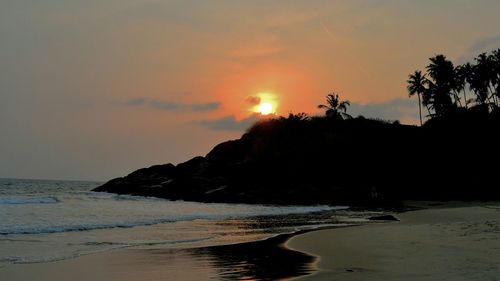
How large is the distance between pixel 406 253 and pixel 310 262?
2685mm

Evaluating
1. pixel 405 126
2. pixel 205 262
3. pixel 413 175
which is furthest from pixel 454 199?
pixel 205 262

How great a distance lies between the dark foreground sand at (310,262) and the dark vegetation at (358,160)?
4080cm

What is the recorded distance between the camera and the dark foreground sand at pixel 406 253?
10422 mm

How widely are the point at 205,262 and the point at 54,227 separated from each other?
13.6 metres

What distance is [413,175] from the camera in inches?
2699

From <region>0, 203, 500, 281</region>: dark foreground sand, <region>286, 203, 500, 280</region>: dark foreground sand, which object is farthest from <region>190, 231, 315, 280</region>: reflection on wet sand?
<region>286, 203, 500, 280</region>: dark foreground sand

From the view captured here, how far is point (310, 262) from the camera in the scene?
43.9 feet

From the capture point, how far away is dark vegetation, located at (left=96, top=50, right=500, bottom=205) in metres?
61.9

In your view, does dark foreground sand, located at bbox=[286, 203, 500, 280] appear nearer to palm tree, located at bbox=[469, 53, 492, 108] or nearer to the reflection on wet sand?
the reflection on wet sand

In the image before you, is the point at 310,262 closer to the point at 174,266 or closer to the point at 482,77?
the point at 174,266

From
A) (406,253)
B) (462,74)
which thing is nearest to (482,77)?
(462,74)

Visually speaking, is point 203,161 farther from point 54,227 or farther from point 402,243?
point 402,243

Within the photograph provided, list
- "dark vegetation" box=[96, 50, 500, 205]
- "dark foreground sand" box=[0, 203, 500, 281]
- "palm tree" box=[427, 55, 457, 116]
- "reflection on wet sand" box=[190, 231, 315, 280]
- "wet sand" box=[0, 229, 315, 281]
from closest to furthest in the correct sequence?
"dark foreground sand" box=[0, 203, 500, 281] → "reflection on wet sand" box=[190, 231, 315, 280] → "wet sand" box=[0, 229, 315, 281] → "dark vegetation" box=[96, 50, 500, 205] → "palm tree" box=[427, 55, 457, 116]

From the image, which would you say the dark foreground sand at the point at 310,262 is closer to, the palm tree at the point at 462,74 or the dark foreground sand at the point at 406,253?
the dark foreground sand at the point at 406,253
